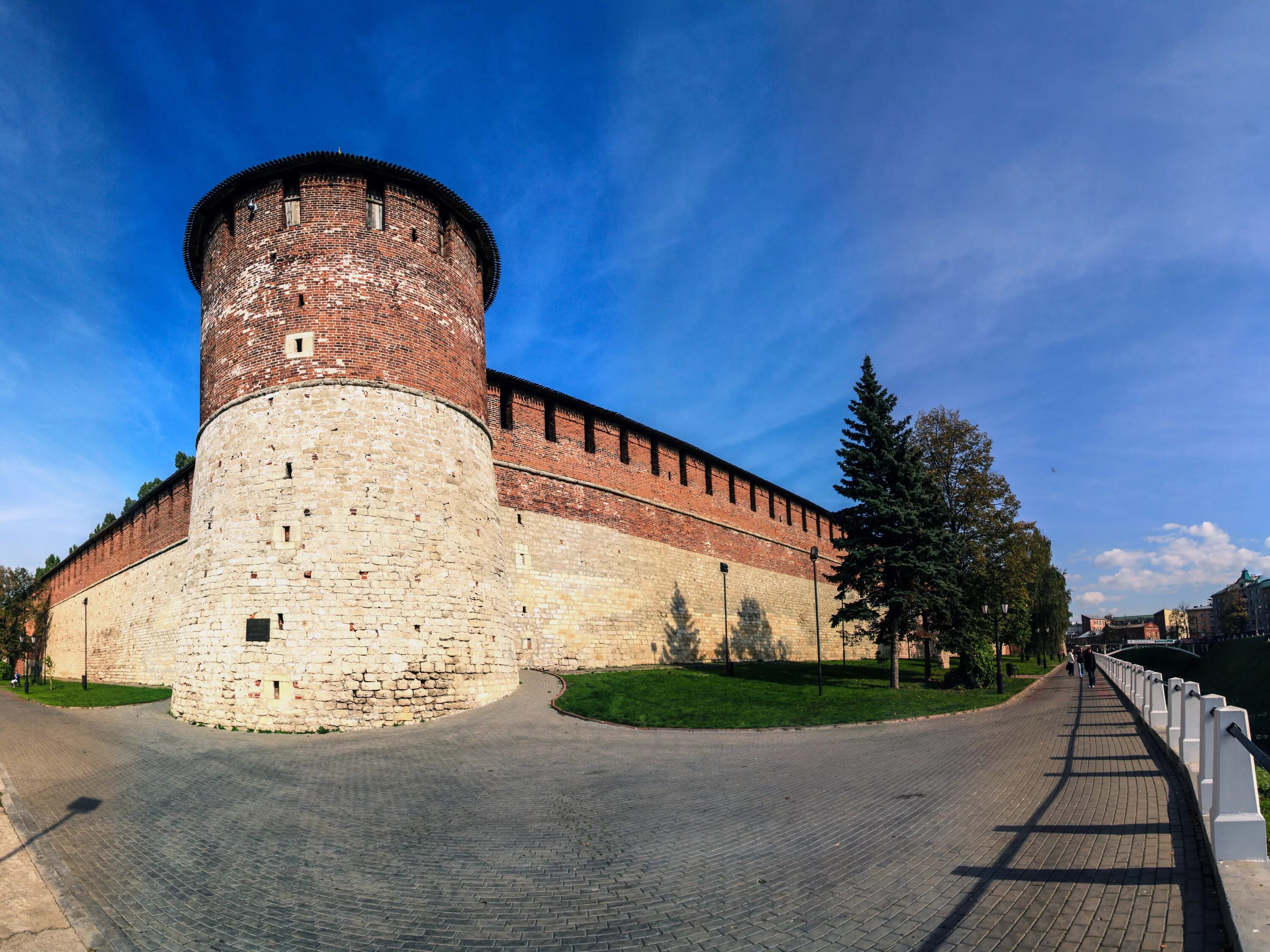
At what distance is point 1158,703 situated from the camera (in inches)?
410

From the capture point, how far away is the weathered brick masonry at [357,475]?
1340 centimetres

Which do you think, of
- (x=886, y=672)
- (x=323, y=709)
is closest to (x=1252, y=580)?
(x=886, y=672)

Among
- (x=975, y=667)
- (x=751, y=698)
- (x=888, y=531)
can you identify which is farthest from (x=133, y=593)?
(x=975, y=667)

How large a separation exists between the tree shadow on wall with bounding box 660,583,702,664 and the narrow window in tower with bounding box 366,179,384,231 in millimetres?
16750

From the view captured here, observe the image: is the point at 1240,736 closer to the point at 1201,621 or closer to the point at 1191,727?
the point at 1191,727

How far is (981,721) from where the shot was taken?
530 inches

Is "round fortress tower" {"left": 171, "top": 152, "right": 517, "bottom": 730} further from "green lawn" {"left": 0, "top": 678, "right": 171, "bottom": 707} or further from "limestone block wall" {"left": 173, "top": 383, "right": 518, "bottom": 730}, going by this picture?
"green lawn" {"left": 0, "top": 678, "right": 171, "bottom": 707}

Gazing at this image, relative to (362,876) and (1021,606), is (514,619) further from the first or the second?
(1021,606)

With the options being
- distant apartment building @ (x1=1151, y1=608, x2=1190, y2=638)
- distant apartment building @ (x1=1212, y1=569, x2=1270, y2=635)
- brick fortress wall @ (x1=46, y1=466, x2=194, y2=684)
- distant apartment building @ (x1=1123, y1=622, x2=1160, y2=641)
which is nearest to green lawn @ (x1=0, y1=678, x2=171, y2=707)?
brick fortress wall @ (x1=46, y1=466, x2=194, y2=684)

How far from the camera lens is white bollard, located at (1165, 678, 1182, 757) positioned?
300 inches

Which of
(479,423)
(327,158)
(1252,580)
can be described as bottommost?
(1252,580)

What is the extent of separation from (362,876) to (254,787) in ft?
13.7

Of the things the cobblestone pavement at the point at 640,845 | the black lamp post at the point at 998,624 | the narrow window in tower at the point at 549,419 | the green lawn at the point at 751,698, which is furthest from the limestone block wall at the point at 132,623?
the black lamp post at the point at 998,624

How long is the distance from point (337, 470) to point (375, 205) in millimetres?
6659
